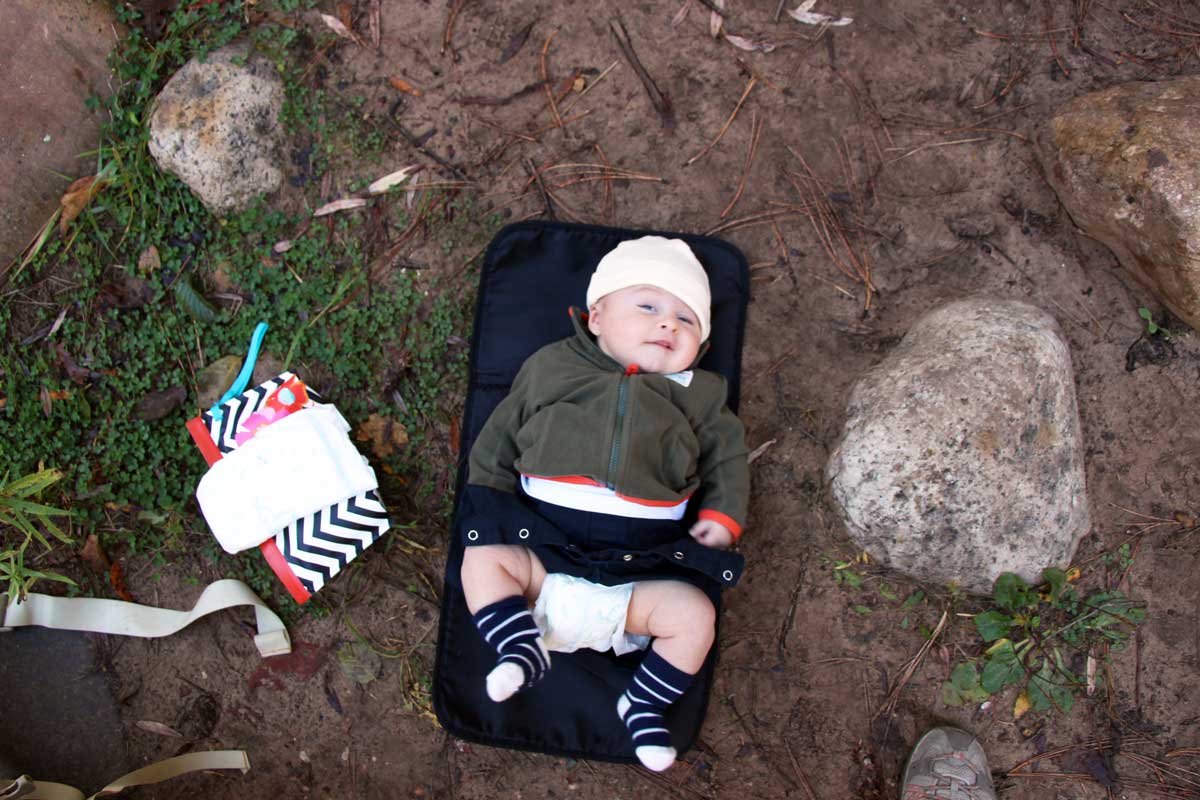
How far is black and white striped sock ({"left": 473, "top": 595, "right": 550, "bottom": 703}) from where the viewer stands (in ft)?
9.05

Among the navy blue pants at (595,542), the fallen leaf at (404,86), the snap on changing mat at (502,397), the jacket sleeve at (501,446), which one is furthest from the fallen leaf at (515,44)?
the navy blue pants at (595,542)

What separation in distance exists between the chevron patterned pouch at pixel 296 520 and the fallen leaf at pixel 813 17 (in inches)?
105

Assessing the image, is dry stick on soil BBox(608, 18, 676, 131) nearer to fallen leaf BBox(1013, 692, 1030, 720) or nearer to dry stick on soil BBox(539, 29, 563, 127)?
dry stick on soil BBox(539, 29, 563, 127)

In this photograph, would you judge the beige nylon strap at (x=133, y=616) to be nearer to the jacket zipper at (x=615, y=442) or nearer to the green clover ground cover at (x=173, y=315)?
the green clover ground cover at (x=173, y=315)

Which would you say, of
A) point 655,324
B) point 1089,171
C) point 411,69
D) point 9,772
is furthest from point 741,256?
point 9,772

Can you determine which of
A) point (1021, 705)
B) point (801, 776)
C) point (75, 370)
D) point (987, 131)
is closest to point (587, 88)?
point (987, 131)

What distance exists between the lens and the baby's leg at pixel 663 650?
2.80 meters

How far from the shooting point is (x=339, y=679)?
329cm

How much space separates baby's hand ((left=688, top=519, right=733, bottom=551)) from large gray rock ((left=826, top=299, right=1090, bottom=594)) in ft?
1.85

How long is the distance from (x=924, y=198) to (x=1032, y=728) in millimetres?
2177

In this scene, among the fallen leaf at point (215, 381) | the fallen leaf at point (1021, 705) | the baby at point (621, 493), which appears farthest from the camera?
the fallen leaf at point (215, 381)

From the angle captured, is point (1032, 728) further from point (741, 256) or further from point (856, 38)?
point (856, 38)

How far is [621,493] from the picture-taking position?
9.32 feet

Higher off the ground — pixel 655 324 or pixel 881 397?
pixel 655 324
